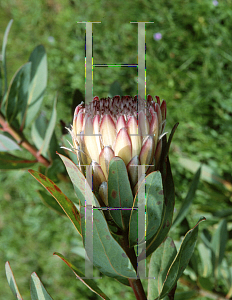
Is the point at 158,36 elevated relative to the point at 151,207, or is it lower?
elevated

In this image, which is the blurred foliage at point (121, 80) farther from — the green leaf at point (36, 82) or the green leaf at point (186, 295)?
the green leaf at point (36, 82)

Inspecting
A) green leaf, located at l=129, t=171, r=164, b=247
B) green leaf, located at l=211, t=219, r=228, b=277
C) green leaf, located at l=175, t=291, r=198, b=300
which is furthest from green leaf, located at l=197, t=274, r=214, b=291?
green leaf, located at l=129, t=171, r=164, b=247

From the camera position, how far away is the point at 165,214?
0.65 meters

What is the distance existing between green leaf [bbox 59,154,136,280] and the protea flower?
0.04 metres

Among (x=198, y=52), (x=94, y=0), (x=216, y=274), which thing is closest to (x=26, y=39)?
(x=94, y=0)

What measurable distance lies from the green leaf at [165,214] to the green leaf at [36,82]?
538 millimetres

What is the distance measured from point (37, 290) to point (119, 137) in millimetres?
347

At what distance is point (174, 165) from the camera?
2244mm

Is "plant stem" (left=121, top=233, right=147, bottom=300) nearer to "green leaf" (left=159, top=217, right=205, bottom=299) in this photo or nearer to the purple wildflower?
"green leaf" (left=159, top=217, right=205, bottom=299)

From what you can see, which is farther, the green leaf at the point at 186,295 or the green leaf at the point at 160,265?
the green leaf at the point at 186,295

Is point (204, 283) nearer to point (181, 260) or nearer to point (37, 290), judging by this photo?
point (181, 260)

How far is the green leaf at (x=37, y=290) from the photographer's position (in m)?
0.58

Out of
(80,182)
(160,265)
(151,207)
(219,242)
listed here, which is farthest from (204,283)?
(80,182)

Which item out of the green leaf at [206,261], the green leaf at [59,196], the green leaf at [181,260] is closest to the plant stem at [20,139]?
the green leaf at [59,196]
